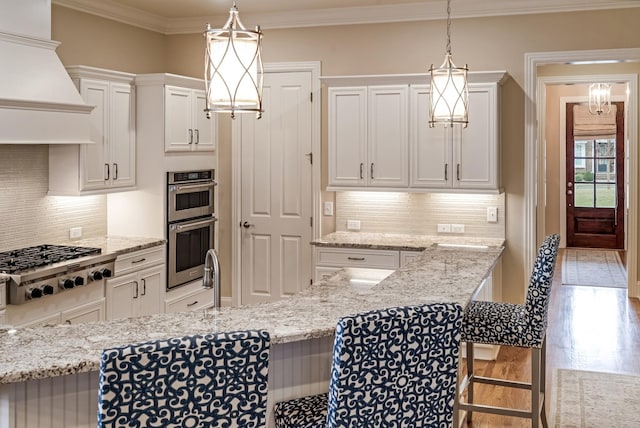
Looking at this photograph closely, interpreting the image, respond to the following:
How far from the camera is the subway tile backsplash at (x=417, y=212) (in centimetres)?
585

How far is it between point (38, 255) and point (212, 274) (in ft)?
7.16

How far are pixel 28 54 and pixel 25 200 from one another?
42.2 inches

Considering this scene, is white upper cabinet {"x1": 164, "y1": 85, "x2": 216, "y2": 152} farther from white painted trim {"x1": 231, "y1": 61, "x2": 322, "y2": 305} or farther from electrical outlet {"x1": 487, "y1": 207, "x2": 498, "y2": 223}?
electrical outlet {"x1": 487, "y1": 207, "x2": 498, "y2": 223}

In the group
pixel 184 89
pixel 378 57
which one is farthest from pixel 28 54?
pixel 378 57

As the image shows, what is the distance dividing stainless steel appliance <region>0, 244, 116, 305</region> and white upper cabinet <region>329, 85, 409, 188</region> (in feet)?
6.47

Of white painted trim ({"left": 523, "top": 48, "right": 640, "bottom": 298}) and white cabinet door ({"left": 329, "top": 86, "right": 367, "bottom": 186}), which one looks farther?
white cabinet door ({"left": 329, "top": 86, "right": 367, "bottom": 186})

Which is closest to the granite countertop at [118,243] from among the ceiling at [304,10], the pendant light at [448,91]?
the ceiling at [304,10]

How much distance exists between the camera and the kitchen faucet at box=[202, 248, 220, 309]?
→ 9.43ft

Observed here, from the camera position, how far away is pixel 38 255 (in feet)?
15.6

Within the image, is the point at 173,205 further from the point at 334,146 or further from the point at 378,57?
the point at 378,57

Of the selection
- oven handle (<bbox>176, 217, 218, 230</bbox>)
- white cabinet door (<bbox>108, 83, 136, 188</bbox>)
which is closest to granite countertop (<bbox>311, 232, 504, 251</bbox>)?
oven handle (<bbox>176, 217, 218, 230</bbox>)

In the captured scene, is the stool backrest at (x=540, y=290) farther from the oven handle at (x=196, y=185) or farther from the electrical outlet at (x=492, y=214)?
the oven handle at (x=196, y=185)

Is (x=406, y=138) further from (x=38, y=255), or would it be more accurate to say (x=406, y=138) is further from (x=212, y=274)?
(x=212, y=274)

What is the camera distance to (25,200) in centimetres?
511
